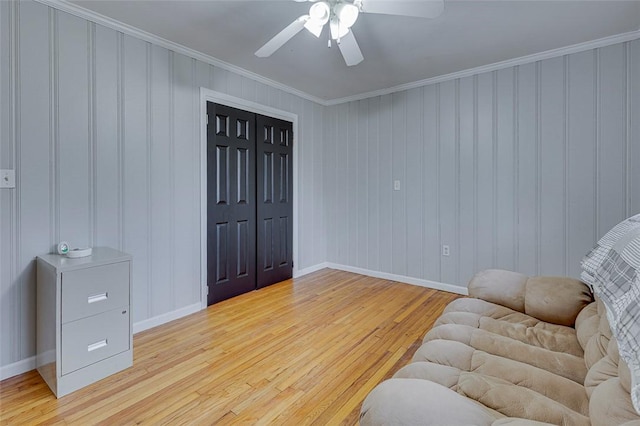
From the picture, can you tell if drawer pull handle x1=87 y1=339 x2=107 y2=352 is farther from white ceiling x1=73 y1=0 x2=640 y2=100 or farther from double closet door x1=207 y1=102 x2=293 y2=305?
white ceiling x1=73 y1=0 x2=640 y2=100

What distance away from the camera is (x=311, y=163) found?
4266 millimetres

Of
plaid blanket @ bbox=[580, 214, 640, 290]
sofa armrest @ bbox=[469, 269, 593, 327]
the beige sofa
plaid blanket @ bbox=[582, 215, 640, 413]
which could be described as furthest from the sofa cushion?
sofa armrest @ bbox=[469, 269, 593, 327]

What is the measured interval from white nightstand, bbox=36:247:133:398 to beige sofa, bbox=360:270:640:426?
5.71 ft

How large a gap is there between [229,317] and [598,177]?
3.40 meters

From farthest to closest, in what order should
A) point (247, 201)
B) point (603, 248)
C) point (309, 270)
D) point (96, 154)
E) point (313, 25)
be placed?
1. point (309, 270)
2. point (247, 201)
3. point (96, 154)
4. point (313, 25)
5. point (603, 248)

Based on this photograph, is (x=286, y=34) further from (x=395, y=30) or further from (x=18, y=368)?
(x=18, y=368)

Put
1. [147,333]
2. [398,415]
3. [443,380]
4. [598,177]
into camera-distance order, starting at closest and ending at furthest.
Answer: [398,415]
[443,380]
[147,333]
[598,177]

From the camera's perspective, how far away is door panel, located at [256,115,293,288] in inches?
140

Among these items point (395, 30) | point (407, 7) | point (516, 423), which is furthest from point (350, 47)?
point (516, 423)

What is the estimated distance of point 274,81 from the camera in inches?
141

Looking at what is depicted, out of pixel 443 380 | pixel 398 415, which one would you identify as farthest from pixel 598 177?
pixel 398 415

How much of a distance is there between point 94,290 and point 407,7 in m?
2.38

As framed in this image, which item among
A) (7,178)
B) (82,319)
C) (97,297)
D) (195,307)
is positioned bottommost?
(195,307)

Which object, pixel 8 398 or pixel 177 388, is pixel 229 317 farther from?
pixel 8 398
